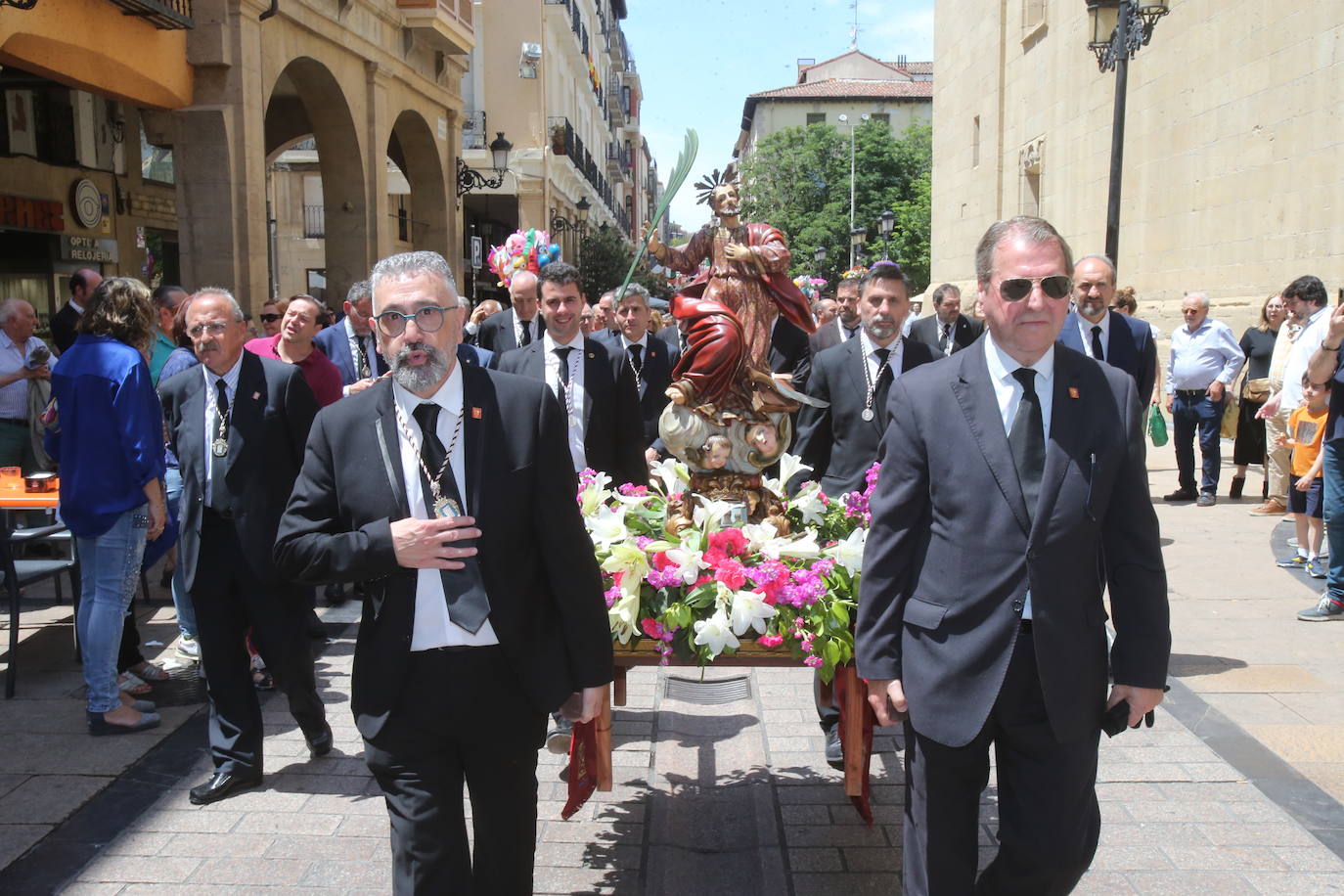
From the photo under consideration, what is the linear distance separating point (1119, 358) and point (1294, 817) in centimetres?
239

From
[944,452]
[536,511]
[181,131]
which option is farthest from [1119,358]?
[181,131]

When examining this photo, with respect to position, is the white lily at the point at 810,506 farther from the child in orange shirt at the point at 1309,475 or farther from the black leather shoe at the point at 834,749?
the child in orange shirt at the point at 1309,475

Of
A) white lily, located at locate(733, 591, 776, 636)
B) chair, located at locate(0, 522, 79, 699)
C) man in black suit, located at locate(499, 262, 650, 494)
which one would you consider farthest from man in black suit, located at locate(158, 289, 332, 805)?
white lily, located at locate(733, 591, 776, 636)

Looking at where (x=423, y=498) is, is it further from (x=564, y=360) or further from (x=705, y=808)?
(x=564, y=360)

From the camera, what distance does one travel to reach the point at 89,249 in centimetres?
1511

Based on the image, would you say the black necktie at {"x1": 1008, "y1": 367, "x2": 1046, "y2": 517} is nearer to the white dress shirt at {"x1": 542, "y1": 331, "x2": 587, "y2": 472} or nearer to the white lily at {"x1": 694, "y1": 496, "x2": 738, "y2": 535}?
the white lily at {"x1": 694, "y1": 496, "x2": 738, "y2": 535}

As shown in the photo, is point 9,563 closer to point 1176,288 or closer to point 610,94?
point 1176,288

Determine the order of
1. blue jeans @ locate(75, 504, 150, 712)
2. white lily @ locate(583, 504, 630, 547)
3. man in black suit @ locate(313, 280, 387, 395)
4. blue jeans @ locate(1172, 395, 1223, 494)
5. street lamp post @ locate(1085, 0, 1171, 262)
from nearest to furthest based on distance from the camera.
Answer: white lily @ locate(583, 504, 630, 547) < blue jeans @ locate(75, 504, 150, 712) < man in black suit @ locate(313, 280, 387, 395) < blue jeans @ locate(1172, 395, 1223, 494) < street lamp post @ locate(1085, 0, 1171, 262)

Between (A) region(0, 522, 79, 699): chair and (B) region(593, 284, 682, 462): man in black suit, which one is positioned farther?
(B) region(593, 284, 682, 462): man in black suit

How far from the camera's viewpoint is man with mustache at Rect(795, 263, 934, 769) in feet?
15.5

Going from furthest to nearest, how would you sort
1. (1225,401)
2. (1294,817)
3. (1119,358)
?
(1225,401)
(1119,358)
(1294,817)

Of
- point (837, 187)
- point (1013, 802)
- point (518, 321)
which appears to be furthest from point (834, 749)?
point (837, 187)

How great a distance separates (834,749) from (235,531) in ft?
8.70

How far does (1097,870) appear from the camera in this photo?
3.75 metres
